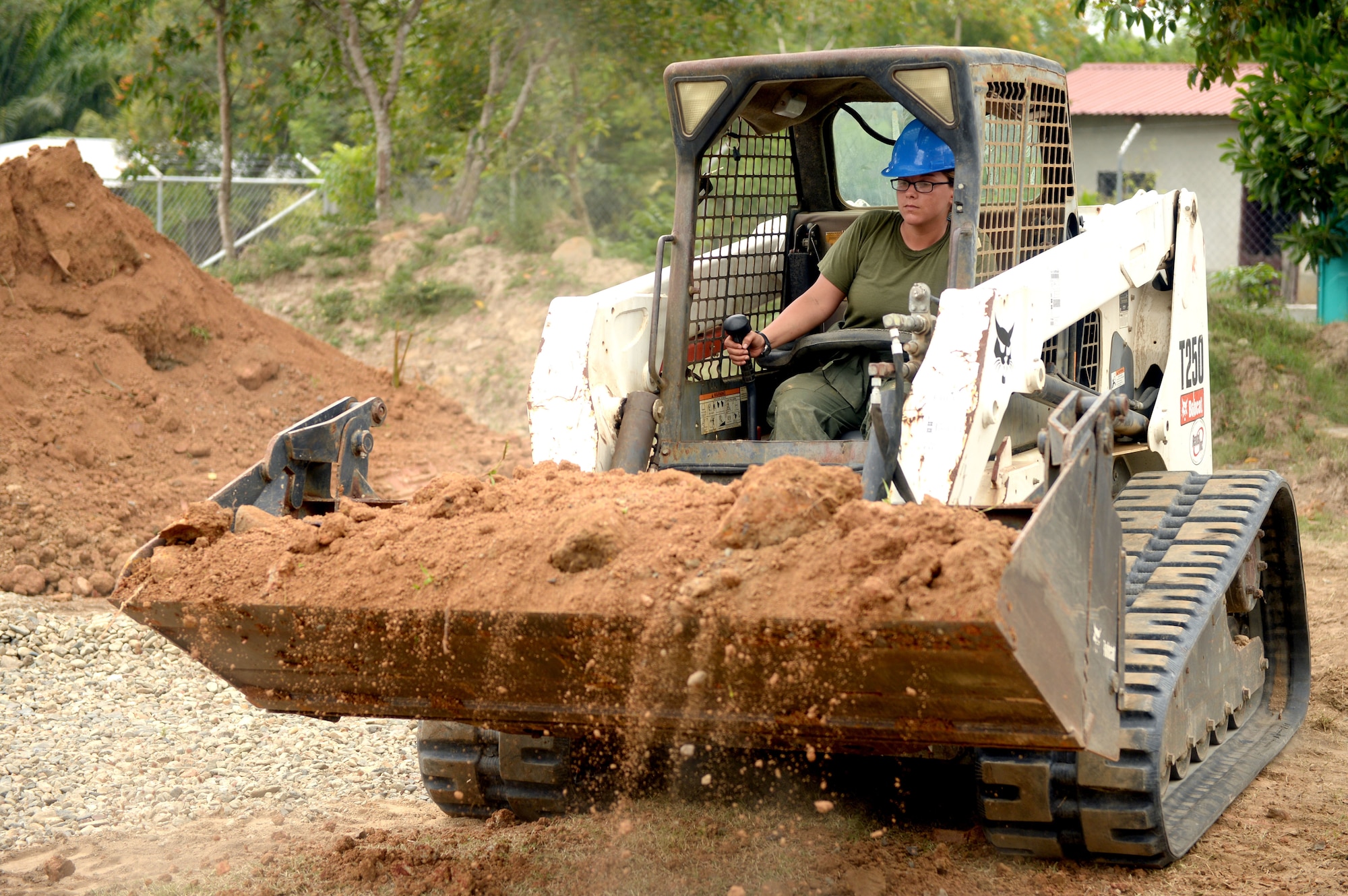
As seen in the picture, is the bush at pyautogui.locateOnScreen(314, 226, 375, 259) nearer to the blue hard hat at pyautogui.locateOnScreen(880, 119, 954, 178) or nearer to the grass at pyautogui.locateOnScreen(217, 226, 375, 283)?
the grass at pyautogui.locateOnScreen(217, 226, 375, 283)

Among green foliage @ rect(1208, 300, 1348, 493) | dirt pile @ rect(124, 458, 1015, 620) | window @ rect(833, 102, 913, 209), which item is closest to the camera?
dirt pile @ rect(124, 458, 1015, 620)

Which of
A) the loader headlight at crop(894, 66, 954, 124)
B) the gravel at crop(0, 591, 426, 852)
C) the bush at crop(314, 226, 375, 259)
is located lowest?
the gravel at crop(0, 591, 426, 852)

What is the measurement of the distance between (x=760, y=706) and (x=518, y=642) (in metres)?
0.53

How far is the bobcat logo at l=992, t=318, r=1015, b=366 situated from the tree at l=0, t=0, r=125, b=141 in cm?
2696

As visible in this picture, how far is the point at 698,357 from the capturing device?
15.4ft

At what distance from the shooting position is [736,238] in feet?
16.8

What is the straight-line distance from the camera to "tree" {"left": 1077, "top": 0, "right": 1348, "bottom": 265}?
9.38m

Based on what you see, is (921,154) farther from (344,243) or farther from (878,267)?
(344,243)

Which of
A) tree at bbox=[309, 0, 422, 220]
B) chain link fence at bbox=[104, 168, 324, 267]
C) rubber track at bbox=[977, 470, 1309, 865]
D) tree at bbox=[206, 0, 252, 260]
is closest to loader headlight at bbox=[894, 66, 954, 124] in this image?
rubber track at bbox=[977, 470, 1309, 865]

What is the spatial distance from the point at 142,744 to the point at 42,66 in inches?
1086

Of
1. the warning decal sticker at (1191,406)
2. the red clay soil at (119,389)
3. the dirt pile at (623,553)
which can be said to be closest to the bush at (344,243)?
the red clay soil at (119,389)

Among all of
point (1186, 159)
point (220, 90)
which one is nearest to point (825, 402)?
point (220, 90)

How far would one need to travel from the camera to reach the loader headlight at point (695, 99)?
14.3 feet

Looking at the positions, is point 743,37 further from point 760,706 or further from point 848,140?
point 760,706
